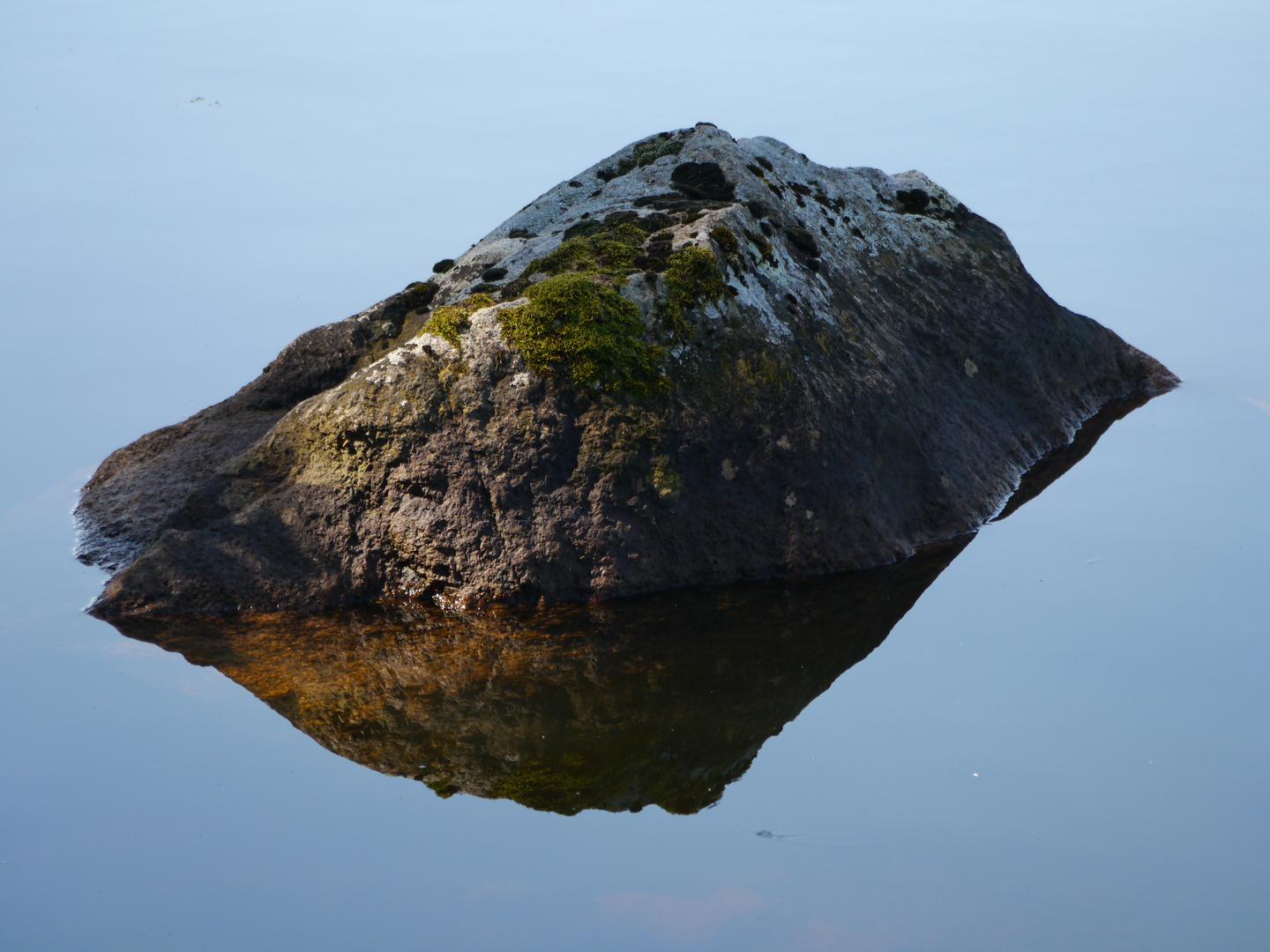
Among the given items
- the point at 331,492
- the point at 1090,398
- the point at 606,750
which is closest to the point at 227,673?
the point at 331,492

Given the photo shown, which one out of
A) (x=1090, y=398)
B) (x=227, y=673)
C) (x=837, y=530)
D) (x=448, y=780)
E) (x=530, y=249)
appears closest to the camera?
(x=448, y=780)

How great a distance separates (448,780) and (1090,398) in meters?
8.32

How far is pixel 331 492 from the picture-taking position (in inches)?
340

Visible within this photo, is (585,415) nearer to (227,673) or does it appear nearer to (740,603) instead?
(740,603)

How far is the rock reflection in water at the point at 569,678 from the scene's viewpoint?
22.1 feet

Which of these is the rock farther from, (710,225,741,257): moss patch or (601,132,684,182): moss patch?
(601,132,684,182): moss patch

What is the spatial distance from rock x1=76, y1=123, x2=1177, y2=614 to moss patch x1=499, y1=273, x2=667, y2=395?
14 millimetres

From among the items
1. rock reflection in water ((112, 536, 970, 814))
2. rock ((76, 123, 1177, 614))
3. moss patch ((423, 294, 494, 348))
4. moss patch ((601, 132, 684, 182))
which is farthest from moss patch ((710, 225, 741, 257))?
rock reflection in water ((112, 536, 970, 814))

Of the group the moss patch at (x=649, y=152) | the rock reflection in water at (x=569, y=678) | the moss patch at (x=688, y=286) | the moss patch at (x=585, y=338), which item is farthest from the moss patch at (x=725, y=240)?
the rock reflection in water at (x=569, y=678)

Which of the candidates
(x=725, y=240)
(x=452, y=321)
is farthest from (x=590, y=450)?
(x=725, y=240)

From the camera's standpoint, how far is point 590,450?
334 inches

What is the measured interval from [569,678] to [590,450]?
169cm

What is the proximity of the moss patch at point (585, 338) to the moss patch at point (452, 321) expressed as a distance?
0.29m

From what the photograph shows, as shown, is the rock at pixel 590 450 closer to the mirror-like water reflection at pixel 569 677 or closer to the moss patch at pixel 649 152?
the mirror-like water reflection at pixel 569 677
